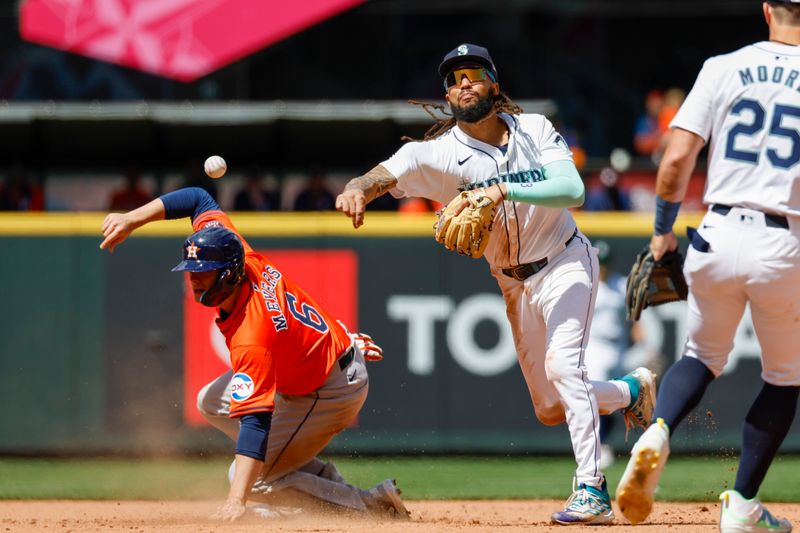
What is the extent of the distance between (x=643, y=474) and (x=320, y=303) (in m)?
5.44

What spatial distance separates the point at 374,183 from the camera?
565 cm

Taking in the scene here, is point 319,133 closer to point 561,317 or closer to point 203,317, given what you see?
point 203,317

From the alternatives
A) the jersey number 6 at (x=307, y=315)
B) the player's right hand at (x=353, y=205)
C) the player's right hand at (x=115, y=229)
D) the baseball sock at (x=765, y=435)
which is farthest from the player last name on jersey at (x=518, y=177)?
the player's right hand at (x=115, y=229)

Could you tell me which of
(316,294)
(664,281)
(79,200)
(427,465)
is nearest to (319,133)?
(79,200)

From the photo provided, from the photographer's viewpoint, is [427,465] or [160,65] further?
[160,65]

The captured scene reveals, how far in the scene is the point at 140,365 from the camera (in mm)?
9836

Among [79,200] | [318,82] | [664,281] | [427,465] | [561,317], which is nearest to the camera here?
[664,281]

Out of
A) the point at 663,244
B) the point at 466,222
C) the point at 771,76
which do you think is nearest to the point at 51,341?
the point at 466,222

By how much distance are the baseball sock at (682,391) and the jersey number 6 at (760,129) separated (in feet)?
2.64

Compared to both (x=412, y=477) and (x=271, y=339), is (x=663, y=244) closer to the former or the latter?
(x=271, y=339)

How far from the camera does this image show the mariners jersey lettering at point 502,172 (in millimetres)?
5836

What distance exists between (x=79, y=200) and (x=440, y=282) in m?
5.32

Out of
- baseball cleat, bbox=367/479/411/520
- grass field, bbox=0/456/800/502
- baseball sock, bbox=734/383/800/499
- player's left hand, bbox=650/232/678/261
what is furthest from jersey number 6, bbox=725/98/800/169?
grass field, bbox=0/456/800/502

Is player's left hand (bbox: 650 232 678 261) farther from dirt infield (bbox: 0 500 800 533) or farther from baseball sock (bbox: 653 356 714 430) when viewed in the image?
dirt infield (bbox: 0 500 800 533)
